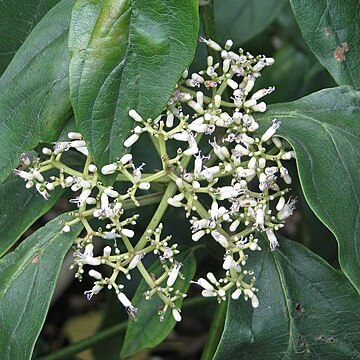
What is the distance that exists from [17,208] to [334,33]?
1.63 ft

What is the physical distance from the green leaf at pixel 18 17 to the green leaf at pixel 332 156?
0.39 m

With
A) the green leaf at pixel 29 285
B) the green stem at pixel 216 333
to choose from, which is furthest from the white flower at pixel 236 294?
the green stem at pixel 216 333

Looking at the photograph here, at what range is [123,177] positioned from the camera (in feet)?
3.36

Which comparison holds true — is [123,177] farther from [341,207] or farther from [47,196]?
[341,207]

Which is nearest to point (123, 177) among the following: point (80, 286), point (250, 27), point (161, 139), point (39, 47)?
point (161, 139)

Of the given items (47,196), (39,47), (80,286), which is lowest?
(80,286)

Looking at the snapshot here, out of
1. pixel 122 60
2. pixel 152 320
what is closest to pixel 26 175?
pixel 122 60

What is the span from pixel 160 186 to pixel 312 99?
0.23 m

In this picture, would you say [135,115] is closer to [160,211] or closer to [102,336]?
[160,211]

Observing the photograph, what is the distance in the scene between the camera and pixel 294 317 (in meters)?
1.11

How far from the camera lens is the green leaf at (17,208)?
1.16m

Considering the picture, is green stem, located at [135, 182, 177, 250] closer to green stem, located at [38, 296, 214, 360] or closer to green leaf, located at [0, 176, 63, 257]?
green leaf, located at [0, 176, 63, 257]

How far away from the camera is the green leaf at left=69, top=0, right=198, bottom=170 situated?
93 cm

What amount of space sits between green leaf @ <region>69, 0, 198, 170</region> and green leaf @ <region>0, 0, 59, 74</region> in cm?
30
